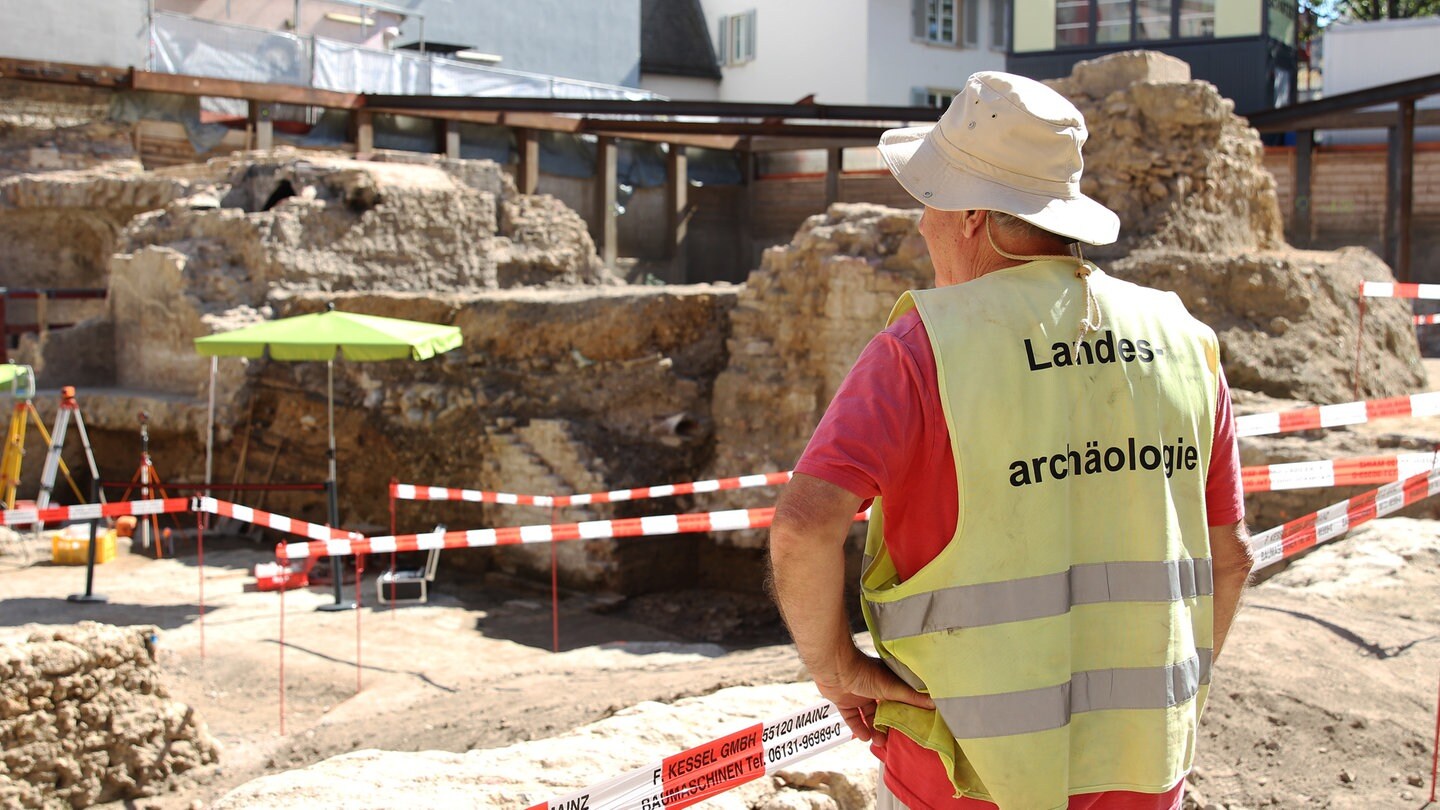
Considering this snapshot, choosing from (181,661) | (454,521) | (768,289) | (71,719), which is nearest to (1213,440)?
(71,719)

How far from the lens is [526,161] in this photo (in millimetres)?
18000

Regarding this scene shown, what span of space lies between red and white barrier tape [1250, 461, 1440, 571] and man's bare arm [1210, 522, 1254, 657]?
81.4 inches

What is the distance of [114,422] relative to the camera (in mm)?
12250

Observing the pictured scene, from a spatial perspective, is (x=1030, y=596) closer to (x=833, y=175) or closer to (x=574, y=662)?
(x=574, y=662)

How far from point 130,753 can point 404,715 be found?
1546 millimetres

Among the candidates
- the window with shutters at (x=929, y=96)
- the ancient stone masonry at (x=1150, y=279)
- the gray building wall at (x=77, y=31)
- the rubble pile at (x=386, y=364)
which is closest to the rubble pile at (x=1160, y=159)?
the ancient stone masonry at (x=1150, y=279)

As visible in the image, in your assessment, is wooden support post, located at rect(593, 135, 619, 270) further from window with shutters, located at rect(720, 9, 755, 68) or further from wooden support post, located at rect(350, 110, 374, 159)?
window with shutters, located at rect(720, 9, 755, 68)

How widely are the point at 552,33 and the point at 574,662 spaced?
20982 millimetres

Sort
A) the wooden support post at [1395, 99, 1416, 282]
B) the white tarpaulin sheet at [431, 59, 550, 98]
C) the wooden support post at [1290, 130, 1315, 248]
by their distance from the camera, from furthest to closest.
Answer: the white tarpaulin sheet at [431, 59, 550, 98], the wooden support post at [1290, 130, 1315, 248], the wooden support post at [1395, 99, 1416, 282]

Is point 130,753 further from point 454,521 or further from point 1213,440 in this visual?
point 454,521

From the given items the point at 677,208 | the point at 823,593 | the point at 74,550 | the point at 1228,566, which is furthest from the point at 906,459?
the point at 677,208

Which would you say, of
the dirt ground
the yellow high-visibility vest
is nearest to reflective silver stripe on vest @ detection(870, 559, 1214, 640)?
the yellow high-visibility vest

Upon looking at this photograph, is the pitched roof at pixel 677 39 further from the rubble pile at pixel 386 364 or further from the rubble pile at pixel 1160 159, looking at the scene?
the rubble pile at pixel 1160 159

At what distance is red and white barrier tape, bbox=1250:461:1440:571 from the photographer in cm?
413
